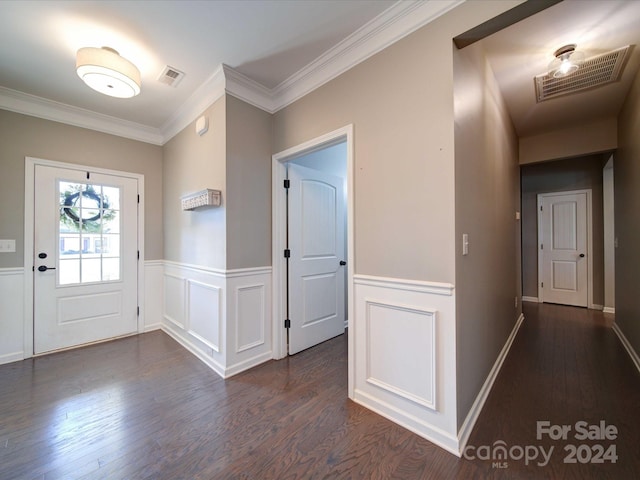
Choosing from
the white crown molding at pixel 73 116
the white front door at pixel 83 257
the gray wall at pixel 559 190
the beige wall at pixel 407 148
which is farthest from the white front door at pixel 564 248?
the white front door at pixel 83 257

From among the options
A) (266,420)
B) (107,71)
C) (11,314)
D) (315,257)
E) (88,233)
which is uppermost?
(107,71)

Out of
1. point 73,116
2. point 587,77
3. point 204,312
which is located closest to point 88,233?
point 73,116

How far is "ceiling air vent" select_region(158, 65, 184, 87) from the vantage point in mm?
2254

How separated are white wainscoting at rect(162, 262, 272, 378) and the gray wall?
4.35 m

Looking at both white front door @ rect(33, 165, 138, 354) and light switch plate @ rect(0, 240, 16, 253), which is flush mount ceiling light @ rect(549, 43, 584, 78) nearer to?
white front door @ rect(33, 165, 138, 354)

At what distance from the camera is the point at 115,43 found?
1.94m

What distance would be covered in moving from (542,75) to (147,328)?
5.05m

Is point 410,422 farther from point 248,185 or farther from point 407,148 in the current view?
point 248,185

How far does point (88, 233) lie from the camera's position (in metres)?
3.04

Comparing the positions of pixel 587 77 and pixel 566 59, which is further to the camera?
pixel 587 77

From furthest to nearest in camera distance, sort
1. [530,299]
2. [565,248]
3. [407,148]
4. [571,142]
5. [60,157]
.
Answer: [530,299] → [565,248] → [571,142] → [60,157] → [407,148]

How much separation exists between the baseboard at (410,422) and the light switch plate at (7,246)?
3578 millimetres

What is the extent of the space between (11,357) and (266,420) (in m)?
2.84

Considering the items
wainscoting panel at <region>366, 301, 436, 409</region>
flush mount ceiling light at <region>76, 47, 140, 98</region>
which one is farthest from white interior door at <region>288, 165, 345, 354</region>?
flush mount ceiling light at <region>76, 47, 140, 98</region>
